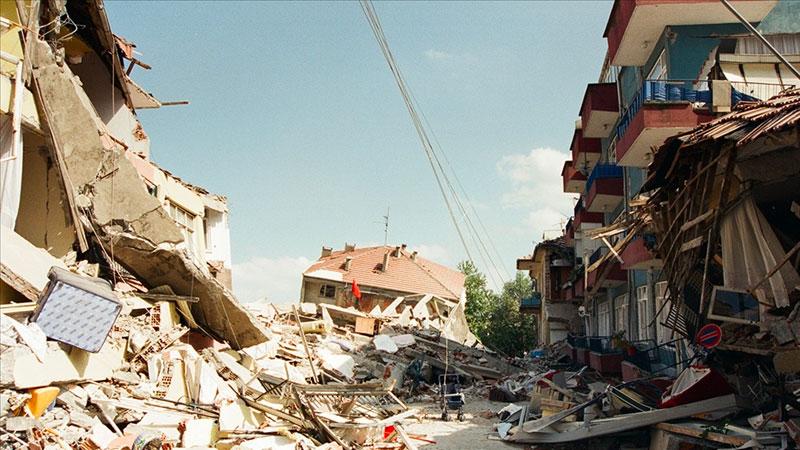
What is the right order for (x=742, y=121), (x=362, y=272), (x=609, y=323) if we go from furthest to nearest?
1. (x=362, y=272)
2. (x=609, y=323)
3. (x=742, y=121)

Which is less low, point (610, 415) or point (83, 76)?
point (83, 76)

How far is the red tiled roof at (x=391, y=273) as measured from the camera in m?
42.4

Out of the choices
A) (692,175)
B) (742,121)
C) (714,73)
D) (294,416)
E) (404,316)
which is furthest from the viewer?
(404,316)

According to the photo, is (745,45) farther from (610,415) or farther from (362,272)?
(362,272)

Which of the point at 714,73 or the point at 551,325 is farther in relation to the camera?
the point at 551,325

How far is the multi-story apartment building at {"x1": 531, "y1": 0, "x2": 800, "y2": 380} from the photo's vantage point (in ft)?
43.7

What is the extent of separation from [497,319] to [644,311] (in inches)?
1141

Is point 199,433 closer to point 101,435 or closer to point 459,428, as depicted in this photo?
point 101,435

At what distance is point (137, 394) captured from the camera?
1063 cm

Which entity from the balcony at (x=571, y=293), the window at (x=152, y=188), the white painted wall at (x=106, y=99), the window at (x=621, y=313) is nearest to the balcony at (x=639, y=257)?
the window at (x=621, y=313)

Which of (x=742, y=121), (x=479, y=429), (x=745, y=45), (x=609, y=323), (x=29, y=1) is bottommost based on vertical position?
(x=479, y=429)

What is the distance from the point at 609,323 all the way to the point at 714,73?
11837 mm

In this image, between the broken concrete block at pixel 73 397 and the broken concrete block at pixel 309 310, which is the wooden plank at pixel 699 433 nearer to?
the broken concrete block at pixel 73 397

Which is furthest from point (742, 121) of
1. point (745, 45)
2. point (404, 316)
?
point (404, 316)
